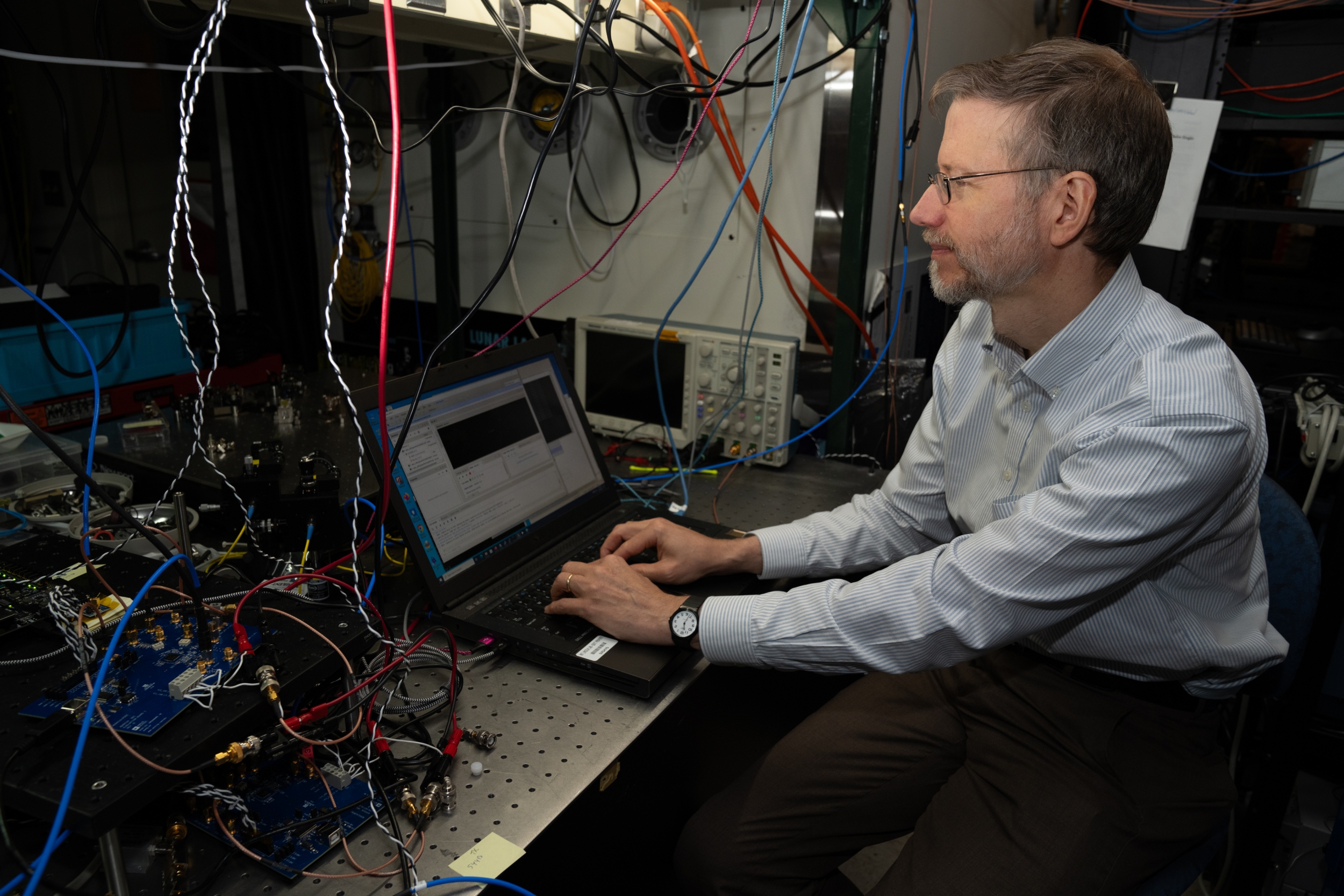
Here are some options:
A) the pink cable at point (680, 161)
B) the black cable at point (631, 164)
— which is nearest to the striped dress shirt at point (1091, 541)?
the pink cable at point (680, 161)

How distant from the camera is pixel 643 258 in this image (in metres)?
→ 1.93

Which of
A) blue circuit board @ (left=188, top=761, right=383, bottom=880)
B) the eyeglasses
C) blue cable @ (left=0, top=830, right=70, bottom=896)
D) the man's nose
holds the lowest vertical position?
blue circuit board @ (left=188, top=761, right=383, bottom=880)

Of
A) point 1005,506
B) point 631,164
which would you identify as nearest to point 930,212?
point 1005,506

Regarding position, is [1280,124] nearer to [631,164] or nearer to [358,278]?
[631,164]

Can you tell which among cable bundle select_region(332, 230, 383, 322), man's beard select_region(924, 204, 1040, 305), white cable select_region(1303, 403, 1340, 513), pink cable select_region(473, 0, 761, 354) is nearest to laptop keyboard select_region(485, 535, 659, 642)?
pink cable select_region(473, 0, 761, 354)

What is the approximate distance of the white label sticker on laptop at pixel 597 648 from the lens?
1.00m

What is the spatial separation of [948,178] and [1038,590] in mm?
548

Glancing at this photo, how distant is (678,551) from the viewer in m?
1.21

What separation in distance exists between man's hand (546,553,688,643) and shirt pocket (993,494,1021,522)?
48 centimetres

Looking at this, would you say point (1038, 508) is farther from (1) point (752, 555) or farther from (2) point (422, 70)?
(2) point (422, 70)

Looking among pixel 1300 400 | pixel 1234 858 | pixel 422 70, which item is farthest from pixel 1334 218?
pixel 422 70

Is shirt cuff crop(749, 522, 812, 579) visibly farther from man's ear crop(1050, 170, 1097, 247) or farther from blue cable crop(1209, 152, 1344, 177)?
blue cable crop(1209, 152, 1344, 177)

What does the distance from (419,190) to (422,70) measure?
0.30 meters

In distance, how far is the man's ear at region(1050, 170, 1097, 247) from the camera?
103 centimetres
